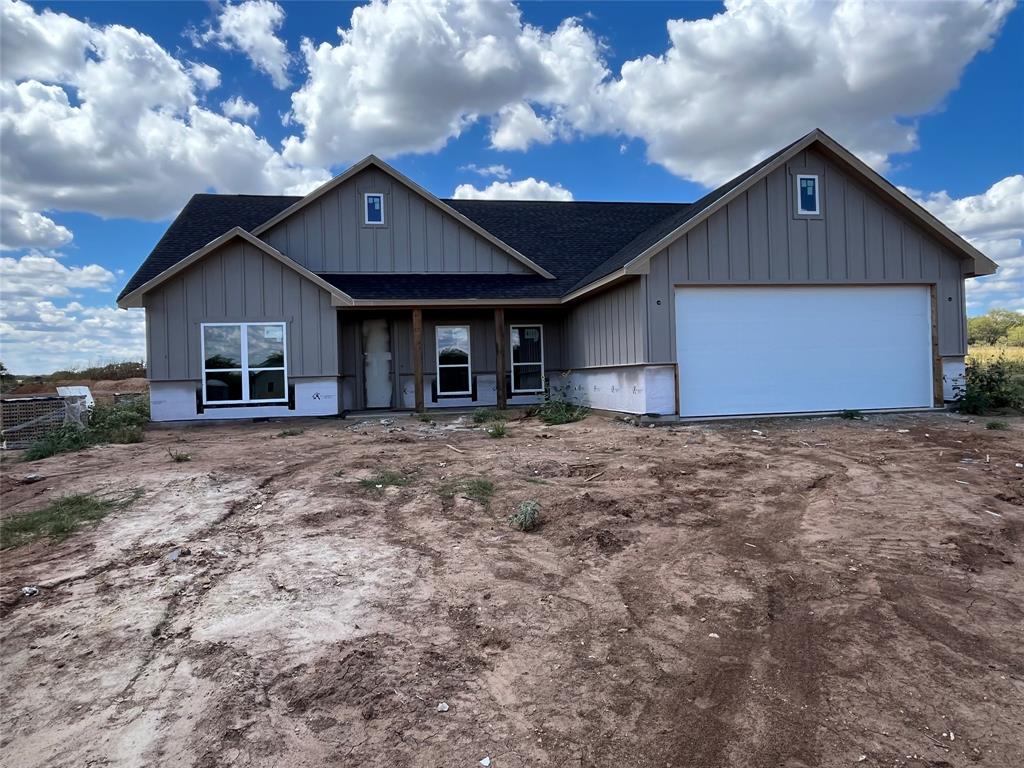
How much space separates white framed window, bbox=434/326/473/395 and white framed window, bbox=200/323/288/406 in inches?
154

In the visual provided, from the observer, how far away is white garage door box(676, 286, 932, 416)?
469 inches

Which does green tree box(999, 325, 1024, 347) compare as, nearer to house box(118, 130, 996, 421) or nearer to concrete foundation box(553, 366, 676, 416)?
house box(118, 130, 996, 421)

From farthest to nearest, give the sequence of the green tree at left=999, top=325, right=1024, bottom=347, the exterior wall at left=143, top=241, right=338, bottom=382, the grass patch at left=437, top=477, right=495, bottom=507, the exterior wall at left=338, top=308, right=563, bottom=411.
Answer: the green tree at left=999, top=325, right=1024, bottom=347 → the exterior wall at left=338, top=308, right=563, bottom=411 → the exterior wall at left=143, top=241, right=338, bottom=382 → the grass patch at left=437, top=477, right=495, bottom=507

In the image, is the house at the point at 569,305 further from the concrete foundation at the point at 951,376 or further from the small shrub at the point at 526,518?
the small shrub at the point at 526,518

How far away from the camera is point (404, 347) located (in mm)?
16141

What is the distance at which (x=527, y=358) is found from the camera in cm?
1659

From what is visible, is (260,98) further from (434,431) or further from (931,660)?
(931,660)

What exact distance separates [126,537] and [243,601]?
199 centimetres

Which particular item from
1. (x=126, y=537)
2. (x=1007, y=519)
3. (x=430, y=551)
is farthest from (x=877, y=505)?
(x=126, y=537)

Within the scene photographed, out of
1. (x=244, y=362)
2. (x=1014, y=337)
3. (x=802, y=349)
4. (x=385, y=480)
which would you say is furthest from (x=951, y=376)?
(x=1014, y=337)

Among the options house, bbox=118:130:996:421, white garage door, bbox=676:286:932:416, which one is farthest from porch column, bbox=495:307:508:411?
white garage door, bbox=676:286:932:416

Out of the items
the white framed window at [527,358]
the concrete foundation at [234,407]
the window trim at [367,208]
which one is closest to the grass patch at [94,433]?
the concrete foundation at [234,407]

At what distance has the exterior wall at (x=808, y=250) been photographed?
11.7 m

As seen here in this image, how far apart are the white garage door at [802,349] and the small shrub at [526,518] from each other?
22.6ft
